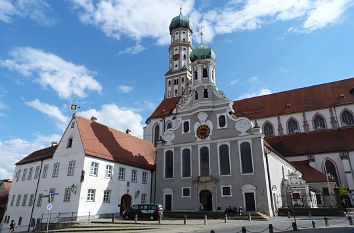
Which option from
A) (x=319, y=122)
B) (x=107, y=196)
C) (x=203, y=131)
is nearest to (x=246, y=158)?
(x=203, y=131)

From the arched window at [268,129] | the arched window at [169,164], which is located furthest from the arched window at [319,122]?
the arched window at [169,164]

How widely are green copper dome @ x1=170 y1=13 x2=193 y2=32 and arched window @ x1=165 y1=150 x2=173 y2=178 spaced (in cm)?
4763

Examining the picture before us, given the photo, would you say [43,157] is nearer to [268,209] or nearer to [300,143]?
[268,209]

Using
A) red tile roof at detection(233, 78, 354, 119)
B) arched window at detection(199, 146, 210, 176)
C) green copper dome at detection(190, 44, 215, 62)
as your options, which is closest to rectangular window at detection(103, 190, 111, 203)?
arched window at detection(199, 146, 210, 176)

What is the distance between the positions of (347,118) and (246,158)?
23409 mm

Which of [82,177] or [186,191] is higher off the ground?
[82,177]

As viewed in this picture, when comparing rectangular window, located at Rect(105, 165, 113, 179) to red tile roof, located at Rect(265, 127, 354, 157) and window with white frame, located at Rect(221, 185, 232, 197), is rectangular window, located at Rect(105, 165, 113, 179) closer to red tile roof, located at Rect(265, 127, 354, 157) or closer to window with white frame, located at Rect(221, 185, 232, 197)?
window with white frame, located at Rect(221, 185, 232, 197)

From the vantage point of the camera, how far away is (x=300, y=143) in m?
43.7

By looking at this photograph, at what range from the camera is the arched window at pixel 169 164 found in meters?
35.5

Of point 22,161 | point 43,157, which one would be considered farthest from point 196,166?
point 22,161

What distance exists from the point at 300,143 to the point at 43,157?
3558 centimetres

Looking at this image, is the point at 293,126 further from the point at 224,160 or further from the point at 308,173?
the point at 224,160

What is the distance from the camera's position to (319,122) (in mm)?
46594

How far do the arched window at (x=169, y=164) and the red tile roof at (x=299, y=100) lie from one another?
20999 mm
